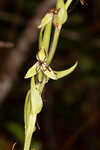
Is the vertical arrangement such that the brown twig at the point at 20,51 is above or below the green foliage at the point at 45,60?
below

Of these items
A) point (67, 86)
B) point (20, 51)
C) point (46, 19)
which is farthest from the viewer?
point (67, 86)

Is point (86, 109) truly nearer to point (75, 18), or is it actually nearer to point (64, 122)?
point (64, 122)

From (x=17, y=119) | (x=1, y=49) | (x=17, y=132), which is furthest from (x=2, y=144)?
(x=1, y=49)

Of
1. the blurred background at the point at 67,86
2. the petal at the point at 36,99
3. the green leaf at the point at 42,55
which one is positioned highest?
the green leaf at the point at 42,55

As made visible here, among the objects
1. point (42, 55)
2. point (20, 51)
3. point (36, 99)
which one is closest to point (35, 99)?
point (36, 99)

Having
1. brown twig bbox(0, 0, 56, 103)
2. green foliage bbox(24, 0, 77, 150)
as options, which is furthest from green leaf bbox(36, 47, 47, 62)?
brown twig bbox(0, 0, 56, 103)

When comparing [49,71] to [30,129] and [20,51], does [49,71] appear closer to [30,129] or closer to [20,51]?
[30,129]

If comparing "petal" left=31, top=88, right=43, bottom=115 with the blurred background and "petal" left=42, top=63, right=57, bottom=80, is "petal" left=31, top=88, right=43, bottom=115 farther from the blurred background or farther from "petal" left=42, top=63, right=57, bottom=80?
Result: the blurred background

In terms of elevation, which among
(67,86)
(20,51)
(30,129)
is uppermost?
(30,129)

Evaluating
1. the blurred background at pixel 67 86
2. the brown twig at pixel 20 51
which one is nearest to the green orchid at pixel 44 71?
the brown twig at pixel 20 51

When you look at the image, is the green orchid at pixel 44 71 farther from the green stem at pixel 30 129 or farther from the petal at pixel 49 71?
the green stem at pixel 30 129

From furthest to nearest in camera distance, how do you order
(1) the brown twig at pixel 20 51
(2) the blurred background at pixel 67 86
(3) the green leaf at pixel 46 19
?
1. (2) the blurred background at pixel 67 86
2. (1) the brown twig at pixel 20 51
3. (3) the green leaf at pixel 46 19
